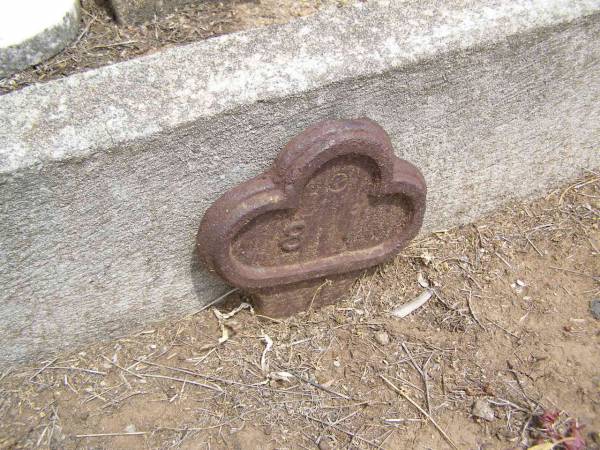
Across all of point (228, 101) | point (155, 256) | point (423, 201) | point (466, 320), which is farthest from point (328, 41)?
point (466, 320)

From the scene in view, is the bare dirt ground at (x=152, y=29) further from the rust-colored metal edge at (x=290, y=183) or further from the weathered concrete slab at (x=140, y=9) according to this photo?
the rust-colored metal edge at (x=290, y=183)

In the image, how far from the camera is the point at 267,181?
1.74m

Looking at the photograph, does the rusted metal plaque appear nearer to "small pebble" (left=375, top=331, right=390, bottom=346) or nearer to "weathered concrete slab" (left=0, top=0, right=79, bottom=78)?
"small pebble" (left=375, top=331, right=390, bottom=346)

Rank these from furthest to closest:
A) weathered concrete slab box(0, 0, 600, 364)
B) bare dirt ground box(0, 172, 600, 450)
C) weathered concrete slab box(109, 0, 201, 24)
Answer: weathered concrete slab box(109, 0, 201, 24), bare dirt ground box(0, 172, 600, 450), weathered concrete slab box(0, 0, 600, 364)

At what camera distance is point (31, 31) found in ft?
6.45

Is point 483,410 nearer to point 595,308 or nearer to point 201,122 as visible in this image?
point 595,308

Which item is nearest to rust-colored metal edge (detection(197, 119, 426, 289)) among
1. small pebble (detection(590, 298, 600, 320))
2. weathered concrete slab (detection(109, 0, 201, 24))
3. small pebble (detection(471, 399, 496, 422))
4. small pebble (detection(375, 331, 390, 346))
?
small pebble (detection(375, 331, 390, 346))

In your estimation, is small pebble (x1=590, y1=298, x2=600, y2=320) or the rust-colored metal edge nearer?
the rust-colored metal edge

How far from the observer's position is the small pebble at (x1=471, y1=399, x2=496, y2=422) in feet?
6.11

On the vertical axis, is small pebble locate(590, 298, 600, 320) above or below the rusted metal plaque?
below

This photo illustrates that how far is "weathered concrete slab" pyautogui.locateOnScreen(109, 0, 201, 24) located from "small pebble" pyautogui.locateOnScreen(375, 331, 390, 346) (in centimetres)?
155

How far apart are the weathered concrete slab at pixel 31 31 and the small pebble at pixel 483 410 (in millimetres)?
1945

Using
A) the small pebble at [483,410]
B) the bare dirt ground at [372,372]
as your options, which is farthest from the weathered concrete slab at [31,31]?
the small pebble at [483,410]

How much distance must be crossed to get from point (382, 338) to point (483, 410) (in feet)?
1.38
